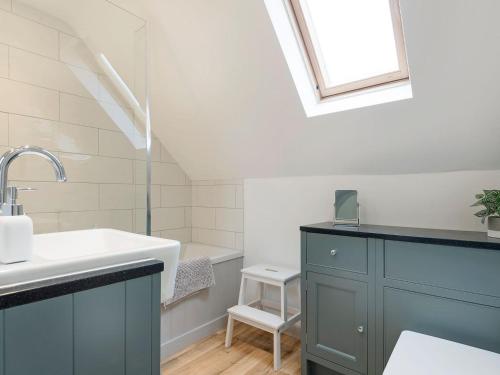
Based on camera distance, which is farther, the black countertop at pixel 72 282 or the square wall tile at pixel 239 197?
the square wall tile at pixel 239 197

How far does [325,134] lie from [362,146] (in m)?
0.24

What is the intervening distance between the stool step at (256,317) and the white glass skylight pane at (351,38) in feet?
5.13

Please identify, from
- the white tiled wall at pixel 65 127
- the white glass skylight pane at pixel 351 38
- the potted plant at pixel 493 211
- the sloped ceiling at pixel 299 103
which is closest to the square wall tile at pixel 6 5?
the white tiled wall at pixel 65 127

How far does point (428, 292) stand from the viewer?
1.47m

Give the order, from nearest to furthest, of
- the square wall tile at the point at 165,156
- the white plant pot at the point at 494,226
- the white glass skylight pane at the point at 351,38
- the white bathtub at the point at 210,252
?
the white plant pot at the point at 494,226, the white glass skylight pane at the point at 351,38, the white bathtub at the point at 210,252, the square wall tile at the point at 165,156

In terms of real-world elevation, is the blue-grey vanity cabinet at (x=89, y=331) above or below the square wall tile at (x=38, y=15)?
below

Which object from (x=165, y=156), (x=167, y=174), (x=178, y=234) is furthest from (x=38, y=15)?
(x=178, y=234)

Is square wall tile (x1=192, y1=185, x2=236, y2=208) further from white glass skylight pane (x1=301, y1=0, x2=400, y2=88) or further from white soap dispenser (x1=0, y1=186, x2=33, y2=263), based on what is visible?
white soap dispenser (x1=0, y1=186, x2=33, y2=263)

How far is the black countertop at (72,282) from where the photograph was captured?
0.68 metres

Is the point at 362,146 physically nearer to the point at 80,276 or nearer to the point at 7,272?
the point at 80,276

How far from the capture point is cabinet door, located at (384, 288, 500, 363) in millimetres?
1331

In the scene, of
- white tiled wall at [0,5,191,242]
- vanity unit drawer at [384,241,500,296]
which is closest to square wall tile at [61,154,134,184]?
white tiled wall at [0,5,191,242]

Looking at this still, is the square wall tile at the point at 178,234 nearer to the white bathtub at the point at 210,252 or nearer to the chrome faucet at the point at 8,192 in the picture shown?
the white bathtub at the point at 210,252

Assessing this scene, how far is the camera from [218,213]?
115 inches
